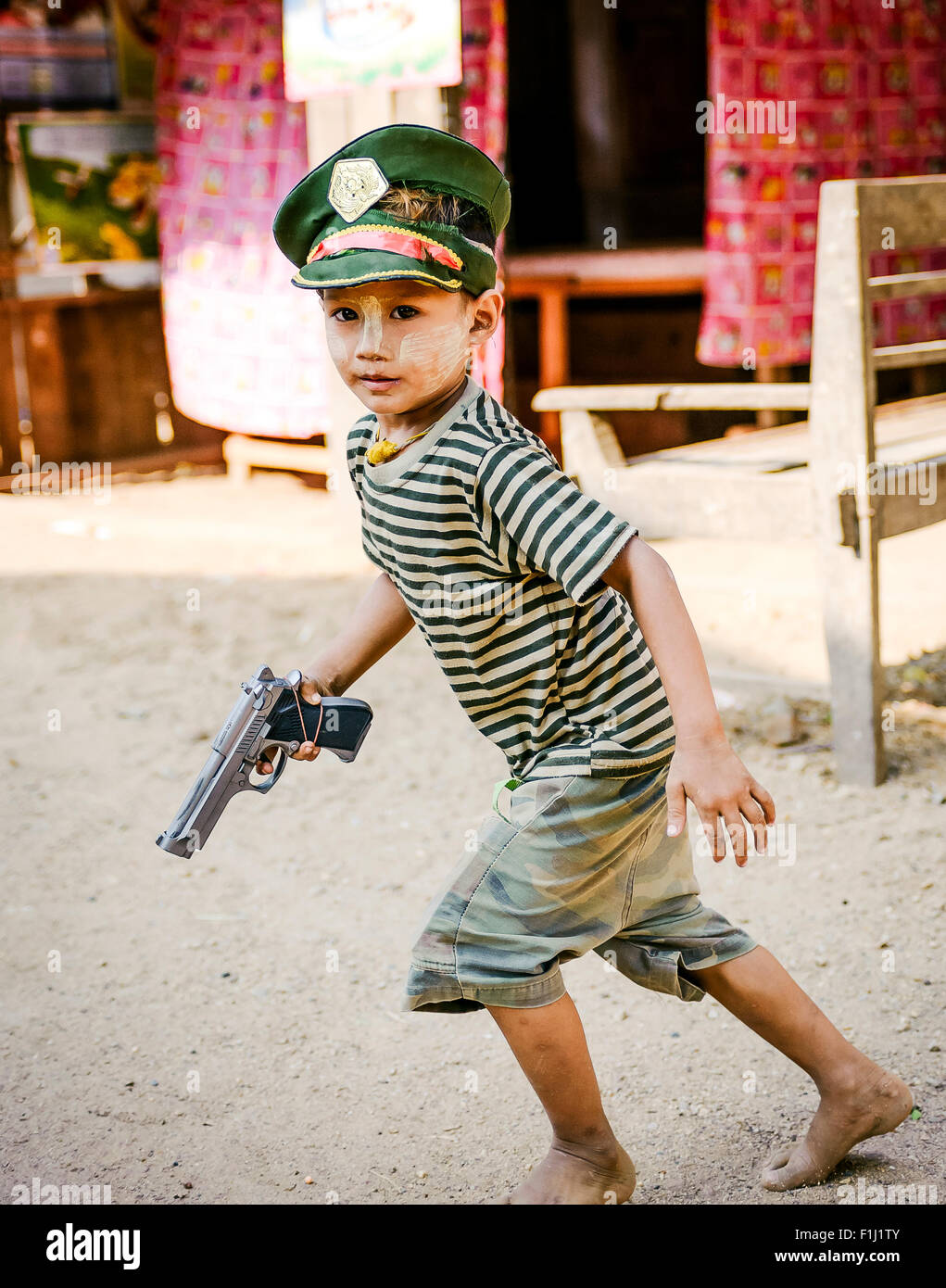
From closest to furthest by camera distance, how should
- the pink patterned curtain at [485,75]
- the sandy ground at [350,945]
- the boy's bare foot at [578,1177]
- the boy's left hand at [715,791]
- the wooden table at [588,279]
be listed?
the boy's left hand at [715,791]
the boy's bare foot at [578,1177]
the sandy ground at [350,945]
the pink patterned curtain at [485,75]
the wooden table at [588,279]

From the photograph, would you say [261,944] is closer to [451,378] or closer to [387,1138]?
[387,1138]

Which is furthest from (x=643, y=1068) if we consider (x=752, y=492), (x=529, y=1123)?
(x=752, y=492)

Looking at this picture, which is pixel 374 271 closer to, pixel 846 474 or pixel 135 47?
pixel 846 474

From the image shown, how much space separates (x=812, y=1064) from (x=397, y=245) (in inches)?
48.3

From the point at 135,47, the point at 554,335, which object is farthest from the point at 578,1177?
the point at 135,47

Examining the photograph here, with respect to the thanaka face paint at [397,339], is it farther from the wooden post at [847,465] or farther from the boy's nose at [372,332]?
the wooden post at [847,465]

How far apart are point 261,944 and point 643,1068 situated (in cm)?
88

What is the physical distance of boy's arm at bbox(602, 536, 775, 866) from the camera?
1.57 meters

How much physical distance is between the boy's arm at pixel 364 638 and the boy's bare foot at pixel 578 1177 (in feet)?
2.31

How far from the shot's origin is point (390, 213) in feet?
5.54

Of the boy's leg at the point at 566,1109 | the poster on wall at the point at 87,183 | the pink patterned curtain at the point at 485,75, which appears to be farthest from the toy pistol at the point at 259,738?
the poster on wall at the point at 87,183

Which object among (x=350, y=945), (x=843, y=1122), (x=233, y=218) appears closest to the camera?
(x=843, y=1122)

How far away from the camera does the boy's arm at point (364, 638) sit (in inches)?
78.7
